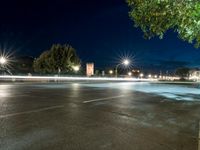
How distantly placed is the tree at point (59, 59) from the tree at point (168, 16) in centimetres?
6810

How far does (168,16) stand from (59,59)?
69.9 meters

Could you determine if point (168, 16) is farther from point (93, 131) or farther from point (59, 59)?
point (59, 59)

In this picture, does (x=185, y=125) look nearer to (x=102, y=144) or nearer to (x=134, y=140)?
(x=134, y=140)

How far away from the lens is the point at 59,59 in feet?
249

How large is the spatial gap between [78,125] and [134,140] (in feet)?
7.75

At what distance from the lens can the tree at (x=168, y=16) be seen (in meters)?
6.44

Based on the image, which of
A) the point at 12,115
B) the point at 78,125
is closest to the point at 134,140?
the point at 78,125

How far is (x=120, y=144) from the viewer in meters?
6.53

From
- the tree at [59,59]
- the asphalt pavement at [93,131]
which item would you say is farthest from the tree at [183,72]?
the asphalt pavement at [93,131]

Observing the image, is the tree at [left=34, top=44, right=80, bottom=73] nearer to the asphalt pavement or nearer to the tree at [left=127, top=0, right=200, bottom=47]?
the asphalt pavement

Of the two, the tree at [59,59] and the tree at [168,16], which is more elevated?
the tree at [59,59]

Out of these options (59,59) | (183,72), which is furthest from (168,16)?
(183,72)

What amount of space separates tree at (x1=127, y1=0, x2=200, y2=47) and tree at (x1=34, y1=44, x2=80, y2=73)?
68.1 metres

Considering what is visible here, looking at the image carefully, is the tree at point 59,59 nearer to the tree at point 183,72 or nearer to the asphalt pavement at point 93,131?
the asphalt pavement at point 93,131
